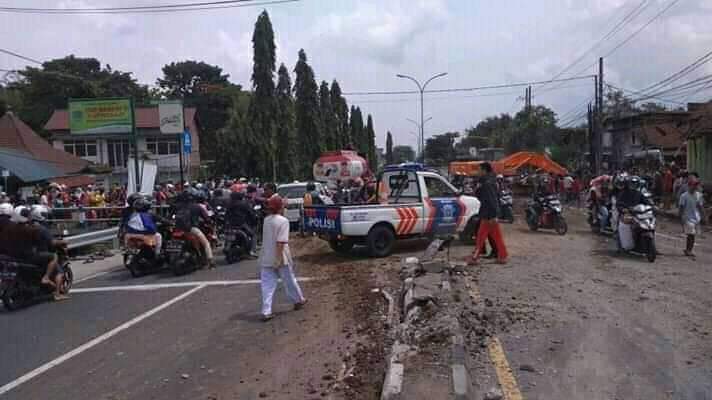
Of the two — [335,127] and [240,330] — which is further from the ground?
[335,127]

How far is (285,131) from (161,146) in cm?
2166

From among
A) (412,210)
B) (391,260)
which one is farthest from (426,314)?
(412,210)

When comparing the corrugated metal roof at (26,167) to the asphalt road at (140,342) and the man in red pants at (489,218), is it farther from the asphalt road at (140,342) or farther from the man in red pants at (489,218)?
the man in red pants at (489,218)

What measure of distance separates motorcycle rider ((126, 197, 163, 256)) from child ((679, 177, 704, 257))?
10873mm

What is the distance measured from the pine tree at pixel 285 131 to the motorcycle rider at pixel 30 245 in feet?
106

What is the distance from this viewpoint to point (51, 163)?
1093 inches

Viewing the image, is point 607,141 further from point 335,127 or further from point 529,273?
point 529,273

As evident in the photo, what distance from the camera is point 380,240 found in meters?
14.1

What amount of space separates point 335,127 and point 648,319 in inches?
2132

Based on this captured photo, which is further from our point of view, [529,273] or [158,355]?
[529,273]

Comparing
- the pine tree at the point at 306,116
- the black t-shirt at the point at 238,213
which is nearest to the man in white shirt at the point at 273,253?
the black t-shirt at the point at 238,213

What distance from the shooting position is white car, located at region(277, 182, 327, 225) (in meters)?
21.0

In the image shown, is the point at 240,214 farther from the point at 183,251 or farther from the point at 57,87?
the point at 57,87

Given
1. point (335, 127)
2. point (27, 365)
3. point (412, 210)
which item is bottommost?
point (27, 365)
